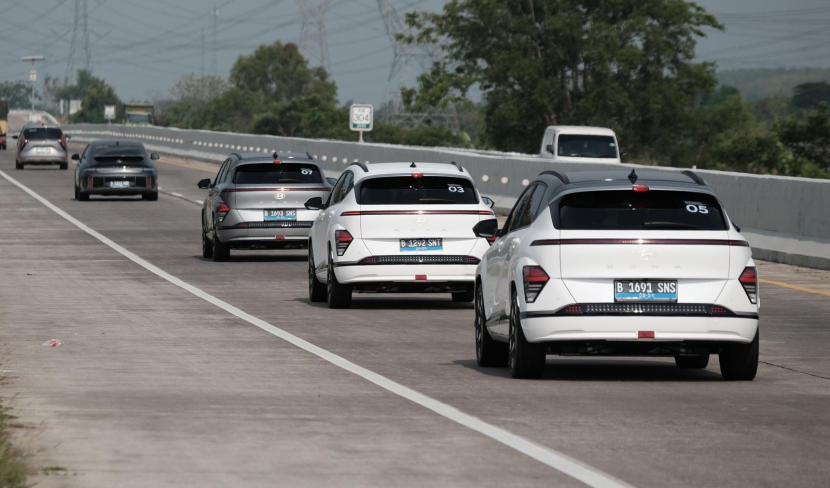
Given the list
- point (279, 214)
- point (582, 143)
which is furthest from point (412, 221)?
point (582, 143)

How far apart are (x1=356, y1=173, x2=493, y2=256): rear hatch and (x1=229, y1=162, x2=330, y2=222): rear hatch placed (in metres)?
7.54

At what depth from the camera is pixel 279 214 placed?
28062 mm

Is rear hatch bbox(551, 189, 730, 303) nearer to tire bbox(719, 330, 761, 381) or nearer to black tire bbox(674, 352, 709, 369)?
tire bbox(719, 330, 761, 381)

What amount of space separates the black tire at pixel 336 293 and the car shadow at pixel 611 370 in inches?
193

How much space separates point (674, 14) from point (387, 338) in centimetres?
8203

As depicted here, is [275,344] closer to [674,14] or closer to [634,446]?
[634,446]

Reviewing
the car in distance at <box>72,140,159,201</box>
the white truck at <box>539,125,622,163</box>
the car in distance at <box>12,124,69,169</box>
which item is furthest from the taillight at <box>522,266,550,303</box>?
the car in distance at <box>12,124,69,169</box>

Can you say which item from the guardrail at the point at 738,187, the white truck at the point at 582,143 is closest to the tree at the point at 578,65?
the guardrail at the point at 738,187

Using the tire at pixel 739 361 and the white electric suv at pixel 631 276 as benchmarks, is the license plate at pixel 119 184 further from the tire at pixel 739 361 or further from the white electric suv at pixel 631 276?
the tire at pixel 739 361

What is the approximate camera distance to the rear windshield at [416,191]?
20.4 m

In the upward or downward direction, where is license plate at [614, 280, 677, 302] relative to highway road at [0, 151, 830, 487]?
upward

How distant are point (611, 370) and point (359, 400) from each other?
305cm

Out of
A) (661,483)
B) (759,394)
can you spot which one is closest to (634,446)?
(661,483)

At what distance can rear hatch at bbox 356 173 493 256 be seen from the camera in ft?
66.1
